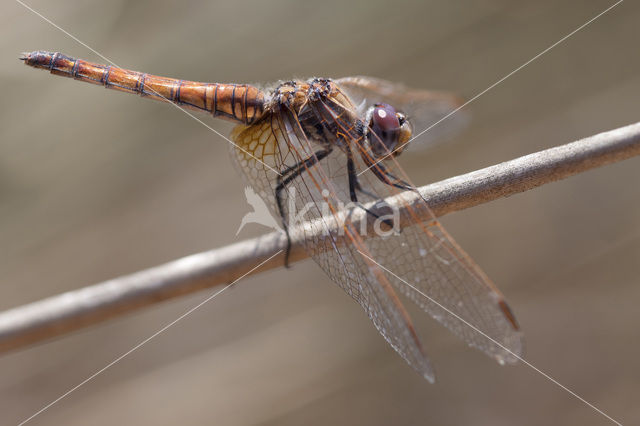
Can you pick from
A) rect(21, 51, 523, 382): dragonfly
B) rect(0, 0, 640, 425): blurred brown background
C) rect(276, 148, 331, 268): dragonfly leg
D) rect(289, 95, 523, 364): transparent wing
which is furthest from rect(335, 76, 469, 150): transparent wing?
rect(289, 95, 523, 364): transparent wing

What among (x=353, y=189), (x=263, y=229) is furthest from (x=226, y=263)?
(x=263, y=229)

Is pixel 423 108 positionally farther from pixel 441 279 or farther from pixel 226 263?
pixel 226 263

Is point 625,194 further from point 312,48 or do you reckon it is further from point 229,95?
point 229,95

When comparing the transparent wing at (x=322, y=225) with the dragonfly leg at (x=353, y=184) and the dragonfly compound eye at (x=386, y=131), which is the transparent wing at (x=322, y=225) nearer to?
the dragonfly leg at (x=353, y=184)

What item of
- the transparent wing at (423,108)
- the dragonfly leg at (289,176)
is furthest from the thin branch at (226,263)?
the transparent wing at (423,108)

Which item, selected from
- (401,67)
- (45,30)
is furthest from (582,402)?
(45,30)
